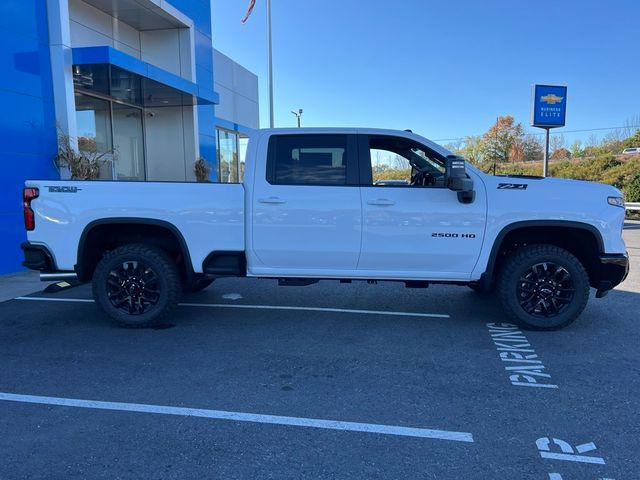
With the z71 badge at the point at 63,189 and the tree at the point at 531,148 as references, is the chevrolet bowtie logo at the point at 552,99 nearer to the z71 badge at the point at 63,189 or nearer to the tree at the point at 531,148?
the z71 badge at the point at 63,189

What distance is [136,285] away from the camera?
17.8 feet

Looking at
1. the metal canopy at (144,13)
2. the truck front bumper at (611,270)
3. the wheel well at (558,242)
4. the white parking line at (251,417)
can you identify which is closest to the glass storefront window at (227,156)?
the metal canopy at (144,13)

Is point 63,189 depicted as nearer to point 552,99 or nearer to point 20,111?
point 20,111

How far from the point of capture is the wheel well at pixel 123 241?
5355 millimetres

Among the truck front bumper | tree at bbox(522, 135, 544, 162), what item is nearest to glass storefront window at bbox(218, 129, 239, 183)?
the truck front bumper

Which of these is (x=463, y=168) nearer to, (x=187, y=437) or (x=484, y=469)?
(x=484, y=469)

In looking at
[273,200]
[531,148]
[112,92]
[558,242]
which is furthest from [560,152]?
[273,200]

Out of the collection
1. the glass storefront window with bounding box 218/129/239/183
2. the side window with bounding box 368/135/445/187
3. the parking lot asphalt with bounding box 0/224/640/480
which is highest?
the glass storefront window with bounding box 218/129/239/183

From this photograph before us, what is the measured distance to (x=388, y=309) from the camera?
20.4ft

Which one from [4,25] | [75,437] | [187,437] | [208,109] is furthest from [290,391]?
[208,109]

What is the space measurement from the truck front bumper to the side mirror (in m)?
1.57

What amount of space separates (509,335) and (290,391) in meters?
2.62

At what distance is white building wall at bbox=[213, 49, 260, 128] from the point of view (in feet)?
62.7

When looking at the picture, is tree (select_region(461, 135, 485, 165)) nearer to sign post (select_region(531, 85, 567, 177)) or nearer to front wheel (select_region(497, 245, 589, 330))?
sign post (select_region(531, 85, 567, 177))
